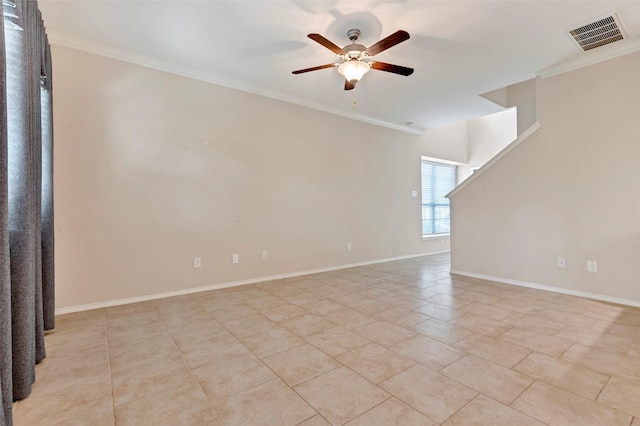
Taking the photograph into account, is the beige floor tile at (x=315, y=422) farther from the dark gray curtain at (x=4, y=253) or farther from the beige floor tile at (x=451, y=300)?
the beige floor tile at (x=451, y=300)

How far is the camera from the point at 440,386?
1718 millimetres

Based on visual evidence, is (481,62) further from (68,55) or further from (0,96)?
(68,55)

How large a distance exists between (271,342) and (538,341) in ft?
6.65

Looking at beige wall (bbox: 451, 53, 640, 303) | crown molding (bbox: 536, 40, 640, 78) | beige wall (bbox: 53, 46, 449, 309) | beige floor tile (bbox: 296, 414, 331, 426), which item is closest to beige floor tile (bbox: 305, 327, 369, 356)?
beige floor tile (bbox: 296, 414, 331, 426)

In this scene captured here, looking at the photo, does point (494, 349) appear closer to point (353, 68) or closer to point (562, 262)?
point (562, 262)

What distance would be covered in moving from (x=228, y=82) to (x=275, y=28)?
136 centimetres

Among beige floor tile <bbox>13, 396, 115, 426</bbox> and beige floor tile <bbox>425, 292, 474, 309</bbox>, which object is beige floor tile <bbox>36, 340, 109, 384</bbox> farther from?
beige floor tile <bbox>425, 292, 474, 309</bbox>

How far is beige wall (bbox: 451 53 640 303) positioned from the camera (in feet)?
10.2

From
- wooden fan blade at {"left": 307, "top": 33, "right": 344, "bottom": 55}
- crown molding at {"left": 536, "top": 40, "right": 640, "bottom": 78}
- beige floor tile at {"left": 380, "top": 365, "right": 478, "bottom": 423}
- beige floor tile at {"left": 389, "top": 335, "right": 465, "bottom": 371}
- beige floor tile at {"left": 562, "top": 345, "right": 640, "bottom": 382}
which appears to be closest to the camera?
beige floor tile at {"left": 380, "top": 365, "right": 478, "bottom": 423}

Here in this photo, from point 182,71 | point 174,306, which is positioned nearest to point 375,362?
point 174,306

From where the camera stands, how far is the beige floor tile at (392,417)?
143cm

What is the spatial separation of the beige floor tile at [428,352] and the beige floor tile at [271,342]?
2.49ft

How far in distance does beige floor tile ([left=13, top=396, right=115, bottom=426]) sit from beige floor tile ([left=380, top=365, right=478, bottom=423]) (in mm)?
1465

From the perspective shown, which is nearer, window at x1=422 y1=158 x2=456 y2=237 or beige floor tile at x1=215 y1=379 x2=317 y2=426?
beige floor tile at x1=215 y1=379 x2=317 y2=426
